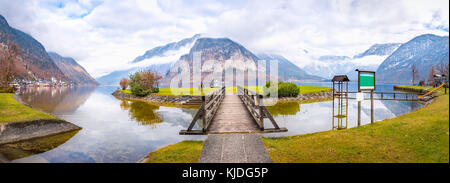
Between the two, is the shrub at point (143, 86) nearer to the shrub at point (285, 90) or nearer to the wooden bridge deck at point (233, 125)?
the shrub at point (285, 90)

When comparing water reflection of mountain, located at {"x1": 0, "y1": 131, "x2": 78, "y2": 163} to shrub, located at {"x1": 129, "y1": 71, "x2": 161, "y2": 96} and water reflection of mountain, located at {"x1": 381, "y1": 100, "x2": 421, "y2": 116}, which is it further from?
shrub, located at {"x1": 129, "y1": 71, "x2": 161, "y2": 96}

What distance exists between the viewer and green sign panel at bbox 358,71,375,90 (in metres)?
10.7

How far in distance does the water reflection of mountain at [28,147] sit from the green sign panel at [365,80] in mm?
17336

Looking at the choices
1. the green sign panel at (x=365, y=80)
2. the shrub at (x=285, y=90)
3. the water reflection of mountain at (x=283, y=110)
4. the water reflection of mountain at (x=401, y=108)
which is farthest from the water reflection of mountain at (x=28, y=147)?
the shrub at (x=285, y=90)

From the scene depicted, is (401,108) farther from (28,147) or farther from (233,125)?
(28,147)

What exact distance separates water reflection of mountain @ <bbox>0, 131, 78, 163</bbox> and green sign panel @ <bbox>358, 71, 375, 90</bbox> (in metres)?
17.3

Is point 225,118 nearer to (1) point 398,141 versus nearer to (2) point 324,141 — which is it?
(2) point 324,141

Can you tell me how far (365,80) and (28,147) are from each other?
18870 millimetres

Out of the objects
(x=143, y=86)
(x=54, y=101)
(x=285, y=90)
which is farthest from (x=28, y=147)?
(x=143, y=86)

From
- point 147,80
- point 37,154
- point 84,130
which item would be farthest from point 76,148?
point 147,80

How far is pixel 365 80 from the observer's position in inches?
427

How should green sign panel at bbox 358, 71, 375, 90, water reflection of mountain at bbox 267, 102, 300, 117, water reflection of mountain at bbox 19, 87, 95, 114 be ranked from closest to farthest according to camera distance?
green sign panel at bbox 358, 71, 375, 90 → water reflection of mountain at bbox 267, 102, 300, 117 → water reflection of mountain at bbox 19, 87, 95, 114

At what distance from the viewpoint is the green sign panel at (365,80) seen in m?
10.7

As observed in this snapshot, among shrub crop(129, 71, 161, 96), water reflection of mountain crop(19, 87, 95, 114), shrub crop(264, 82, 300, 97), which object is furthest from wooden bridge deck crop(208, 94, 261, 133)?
shrub crop(129, 71, 161, 96)
